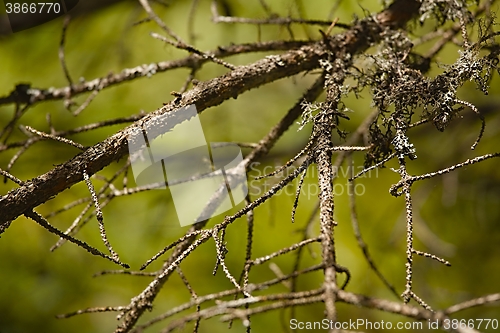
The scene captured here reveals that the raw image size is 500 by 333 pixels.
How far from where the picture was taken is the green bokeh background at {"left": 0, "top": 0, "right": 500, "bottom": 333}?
1.22 meters

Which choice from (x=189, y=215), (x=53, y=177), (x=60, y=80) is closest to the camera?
(x=53, y=177)

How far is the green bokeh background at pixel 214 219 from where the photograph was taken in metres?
1.22

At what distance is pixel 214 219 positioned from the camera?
1.19 m

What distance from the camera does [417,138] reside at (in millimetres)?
1411

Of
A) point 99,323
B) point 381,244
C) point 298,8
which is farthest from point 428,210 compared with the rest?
point 99,323

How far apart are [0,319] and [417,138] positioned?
134cm

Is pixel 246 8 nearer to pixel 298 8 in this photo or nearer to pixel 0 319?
pixel 298 8

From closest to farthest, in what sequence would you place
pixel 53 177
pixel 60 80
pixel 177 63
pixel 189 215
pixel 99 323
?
pixel 53 177 < pixel 177 63 < pixel 189 215 < pixel 99 323 < pixel 60 80

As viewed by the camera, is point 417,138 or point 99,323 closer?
point 99,323

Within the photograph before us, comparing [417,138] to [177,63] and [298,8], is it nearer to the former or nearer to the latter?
[298,8]

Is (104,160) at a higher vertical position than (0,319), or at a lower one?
higher

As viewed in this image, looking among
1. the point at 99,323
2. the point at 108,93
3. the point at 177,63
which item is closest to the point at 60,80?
the point at 108,93

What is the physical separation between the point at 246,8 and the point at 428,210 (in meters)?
0.87

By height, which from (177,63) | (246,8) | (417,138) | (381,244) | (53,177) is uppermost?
(246,8)
